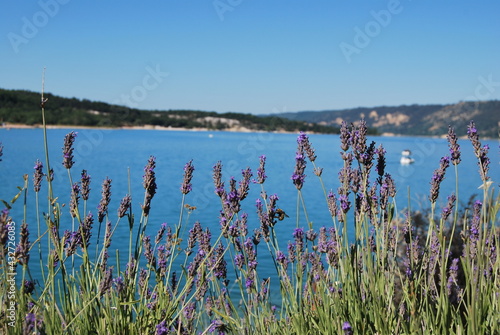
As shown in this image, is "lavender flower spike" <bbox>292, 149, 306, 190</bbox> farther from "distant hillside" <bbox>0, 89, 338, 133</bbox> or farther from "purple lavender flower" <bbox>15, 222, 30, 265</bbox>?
"distant hillside" <bbox>0, 89, 338, 133</bbox>

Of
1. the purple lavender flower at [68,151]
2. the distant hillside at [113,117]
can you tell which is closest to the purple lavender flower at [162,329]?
the purple lavender flower at [68,151]

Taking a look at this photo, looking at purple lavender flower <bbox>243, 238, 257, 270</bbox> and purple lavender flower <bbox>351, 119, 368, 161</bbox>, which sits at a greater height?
purple lavender flower <bbox>351, 119, 368, 161</bbox>

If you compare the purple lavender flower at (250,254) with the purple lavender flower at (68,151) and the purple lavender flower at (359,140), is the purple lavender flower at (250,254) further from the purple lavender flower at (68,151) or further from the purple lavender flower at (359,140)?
the purple lavender flower at (68,151)

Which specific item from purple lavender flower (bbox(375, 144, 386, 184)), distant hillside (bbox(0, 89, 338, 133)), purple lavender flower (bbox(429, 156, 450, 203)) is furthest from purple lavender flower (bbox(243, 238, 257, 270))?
distant hillside (bbox(0, 89, 338, 133))

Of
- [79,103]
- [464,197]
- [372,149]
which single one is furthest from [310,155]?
[79,103]

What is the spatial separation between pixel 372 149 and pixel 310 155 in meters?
0.32

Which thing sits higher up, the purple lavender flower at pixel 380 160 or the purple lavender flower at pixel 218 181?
the purple lavender flower at pixel 380 160

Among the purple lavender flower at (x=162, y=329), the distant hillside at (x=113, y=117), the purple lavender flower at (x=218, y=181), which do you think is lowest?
the purple lavender flower at (x=162, y=329)

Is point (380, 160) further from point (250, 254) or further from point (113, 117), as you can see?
point (113, 117)

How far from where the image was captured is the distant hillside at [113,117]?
94.2 meters

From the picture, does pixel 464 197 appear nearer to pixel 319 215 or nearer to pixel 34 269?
pixel 319 215

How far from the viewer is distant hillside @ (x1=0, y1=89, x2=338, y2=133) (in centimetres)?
9419

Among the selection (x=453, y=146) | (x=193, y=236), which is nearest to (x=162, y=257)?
(x=193, y=236)

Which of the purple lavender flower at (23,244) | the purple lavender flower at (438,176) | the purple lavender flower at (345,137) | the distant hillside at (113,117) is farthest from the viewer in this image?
the distant hillside at (113,117)
